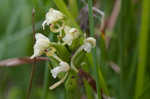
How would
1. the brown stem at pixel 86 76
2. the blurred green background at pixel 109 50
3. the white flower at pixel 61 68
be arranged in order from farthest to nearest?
1. the blurred green background at pixel 109 50
2. the brown stem at pixel 86 76
3. the white flower at pixel 61 68

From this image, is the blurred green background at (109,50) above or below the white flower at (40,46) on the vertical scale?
below

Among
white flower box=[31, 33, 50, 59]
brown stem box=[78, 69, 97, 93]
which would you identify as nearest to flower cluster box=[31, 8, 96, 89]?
white flower box=[31, 33, 50, 59]

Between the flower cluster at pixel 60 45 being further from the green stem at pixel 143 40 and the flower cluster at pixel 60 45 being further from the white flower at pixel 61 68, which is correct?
the green stem at pixel 143 40

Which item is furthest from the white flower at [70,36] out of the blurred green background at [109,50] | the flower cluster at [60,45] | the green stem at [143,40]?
the green stem at [143,40]

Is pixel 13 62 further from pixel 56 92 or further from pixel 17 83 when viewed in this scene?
pixel 17 83

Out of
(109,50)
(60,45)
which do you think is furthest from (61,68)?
(109,50)

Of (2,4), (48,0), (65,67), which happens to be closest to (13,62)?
(48,0)

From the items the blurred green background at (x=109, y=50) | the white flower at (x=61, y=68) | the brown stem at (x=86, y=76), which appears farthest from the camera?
the blurred green background at (x=109, y=50)

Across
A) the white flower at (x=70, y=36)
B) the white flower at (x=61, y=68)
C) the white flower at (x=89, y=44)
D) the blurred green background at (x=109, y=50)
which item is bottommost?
the blurred green background at (x=109, y=50)

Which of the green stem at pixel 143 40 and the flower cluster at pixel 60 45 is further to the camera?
the green stem at pixel 143 40
